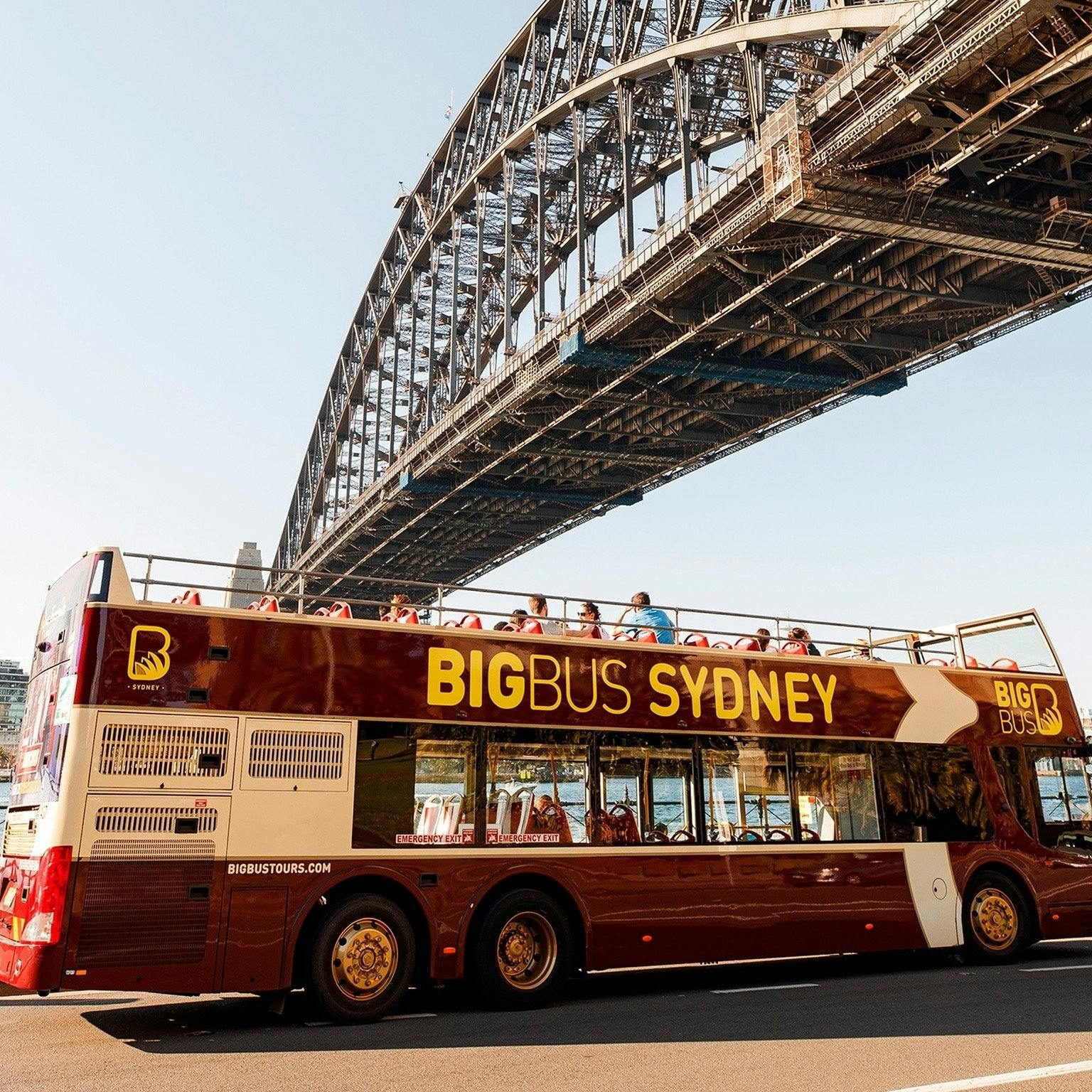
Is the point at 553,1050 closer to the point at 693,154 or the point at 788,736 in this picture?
the point at 788,736

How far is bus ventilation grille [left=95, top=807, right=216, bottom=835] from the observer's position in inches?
308

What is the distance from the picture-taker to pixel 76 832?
770 cm

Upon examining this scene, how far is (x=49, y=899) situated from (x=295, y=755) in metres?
1.90

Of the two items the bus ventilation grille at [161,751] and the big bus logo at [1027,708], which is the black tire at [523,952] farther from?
the big bus logo at [1027,708]

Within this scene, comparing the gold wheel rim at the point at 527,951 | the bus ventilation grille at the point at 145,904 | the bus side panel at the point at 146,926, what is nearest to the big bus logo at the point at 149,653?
the bus ventilation grille at the point at 145,904

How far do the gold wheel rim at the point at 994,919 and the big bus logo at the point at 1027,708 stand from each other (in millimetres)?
1773

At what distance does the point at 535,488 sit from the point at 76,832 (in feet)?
154

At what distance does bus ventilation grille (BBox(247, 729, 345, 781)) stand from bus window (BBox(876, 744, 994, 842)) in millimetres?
5641

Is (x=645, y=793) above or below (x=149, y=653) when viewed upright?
below

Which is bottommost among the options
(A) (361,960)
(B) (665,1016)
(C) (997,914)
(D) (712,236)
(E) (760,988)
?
(B) (665,1016)

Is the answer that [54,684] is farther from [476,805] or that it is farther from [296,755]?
[476,805]

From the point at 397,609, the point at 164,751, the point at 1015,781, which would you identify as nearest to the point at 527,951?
the point at 397,609

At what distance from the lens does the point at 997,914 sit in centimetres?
1195

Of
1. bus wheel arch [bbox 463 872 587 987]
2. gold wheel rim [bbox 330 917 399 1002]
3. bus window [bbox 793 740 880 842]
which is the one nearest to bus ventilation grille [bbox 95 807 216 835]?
gold wheel rim [bbox 330 917 399 1002]
